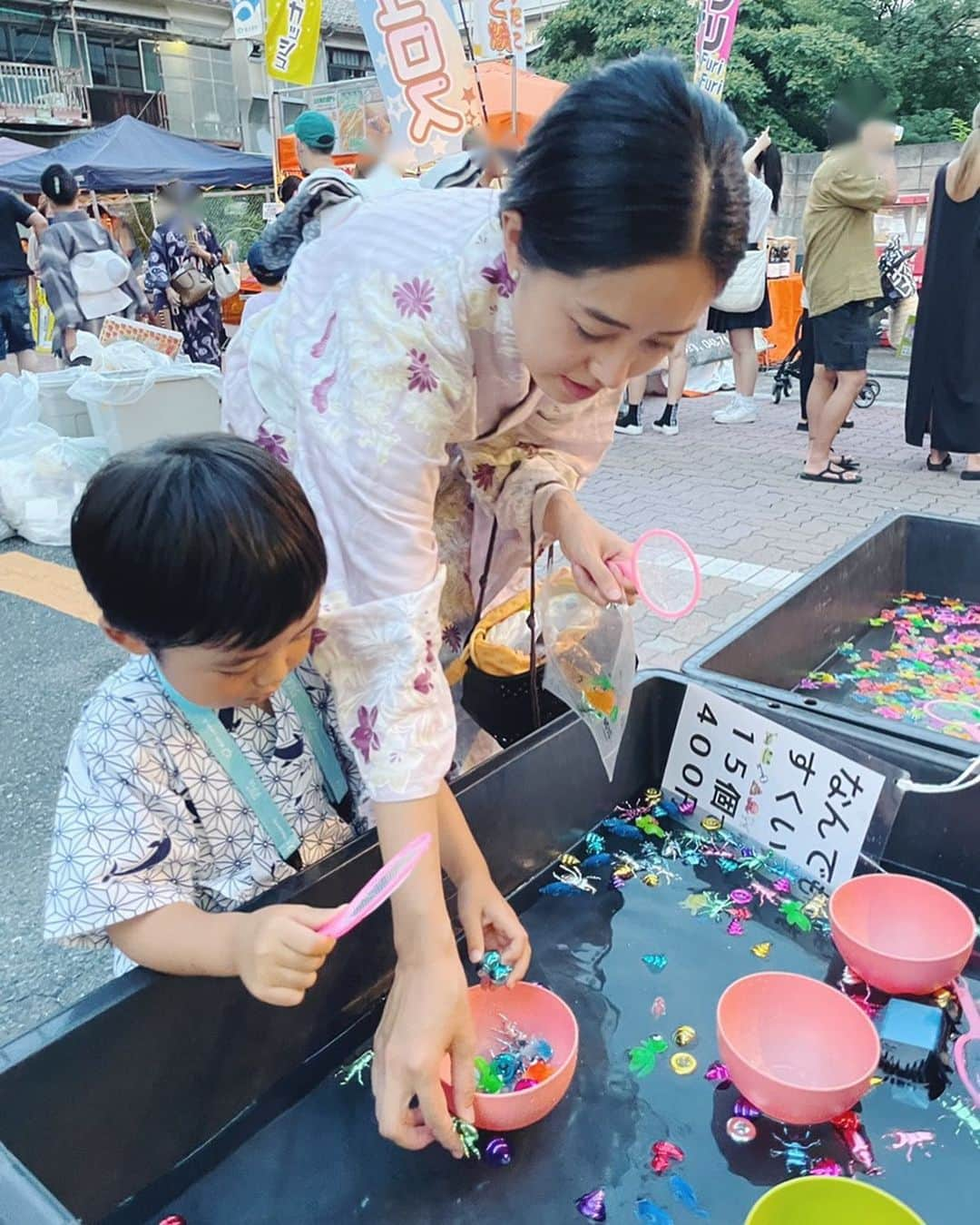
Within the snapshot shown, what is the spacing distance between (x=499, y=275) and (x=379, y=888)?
58cm

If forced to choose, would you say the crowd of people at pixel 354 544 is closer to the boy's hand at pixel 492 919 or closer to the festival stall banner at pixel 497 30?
the boy's hand at pixel 492 919

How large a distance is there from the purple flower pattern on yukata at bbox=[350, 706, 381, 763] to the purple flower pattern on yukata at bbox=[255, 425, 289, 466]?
0.34 meters

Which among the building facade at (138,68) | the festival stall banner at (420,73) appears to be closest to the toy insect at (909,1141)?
the festival stall banner at (420,73)

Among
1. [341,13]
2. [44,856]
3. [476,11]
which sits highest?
[341,13]

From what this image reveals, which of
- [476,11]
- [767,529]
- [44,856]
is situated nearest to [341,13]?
[476,11]

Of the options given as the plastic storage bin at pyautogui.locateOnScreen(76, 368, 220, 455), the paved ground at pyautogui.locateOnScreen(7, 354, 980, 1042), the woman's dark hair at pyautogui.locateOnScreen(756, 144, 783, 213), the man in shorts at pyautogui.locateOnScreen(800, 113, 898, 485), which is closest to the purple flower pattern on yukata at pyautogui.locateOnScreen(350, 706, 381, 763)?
the paved ground at pyautogui.locateOnScreen(7, 354, 980, 1042)

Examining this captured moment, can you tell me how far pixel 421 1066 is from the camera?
0.82 meters

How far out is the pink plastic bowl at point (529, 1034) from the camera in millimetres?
891

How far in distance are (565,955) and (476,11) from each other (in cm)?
577

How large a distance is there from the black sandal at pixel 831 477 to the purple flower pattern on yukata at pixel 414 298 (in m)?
4.21

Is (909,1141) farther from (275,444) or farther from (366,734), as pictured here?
(275,444)

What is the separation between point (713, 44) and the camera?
19.6 ft

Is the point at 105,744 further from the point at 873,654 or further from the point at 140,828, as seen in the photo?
the point at 873,654

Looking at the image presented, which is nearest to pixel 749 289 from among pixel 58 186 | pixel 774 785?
pixel 58 186
